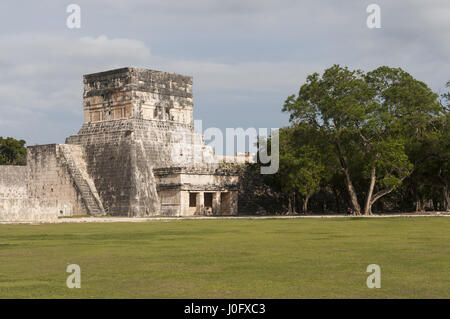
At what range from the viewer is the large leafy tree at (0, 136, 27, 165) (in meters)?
77.6

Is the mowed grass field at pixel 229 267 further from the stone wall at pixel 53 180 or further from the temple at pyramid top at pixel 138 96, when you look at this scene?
the temple at pyramid top at pixel 138 96

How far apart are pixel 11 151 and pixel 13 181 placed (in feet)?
80.9

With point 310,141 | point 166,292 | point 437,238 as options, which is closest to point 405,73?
point 310,141

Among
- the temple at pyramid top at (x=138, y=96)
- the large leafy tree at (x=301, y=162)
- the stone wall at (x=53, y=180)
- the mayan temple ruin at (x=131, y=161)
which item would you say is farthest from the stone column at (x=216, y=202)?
the stone wall at (x=53, y=180)

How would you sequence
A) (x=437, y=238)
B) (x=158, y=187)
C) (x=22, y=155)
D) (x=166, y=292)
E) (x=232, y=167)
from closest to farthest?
1. (x=166, y=292)
2. (x=437, y=238)
3. (x=158, y=187)
4. (x=232, y=167)
5. (x=22, y=155)

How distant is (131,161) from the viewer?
50.5 m

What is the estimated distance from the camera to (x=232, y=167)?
55.7 metres

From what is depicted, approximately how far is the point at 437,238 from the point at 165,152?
117 feet

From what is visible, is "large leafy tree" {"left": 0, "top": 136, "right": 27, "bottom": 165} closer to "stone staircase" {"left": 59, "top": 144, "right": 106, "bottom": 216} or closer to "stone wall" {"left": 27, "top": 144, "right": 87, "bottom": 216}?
"stone wall" {"left": 27, "top": 144, "right": 87, "bottom": 216}

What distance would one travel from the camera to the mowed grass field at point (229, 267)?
32.6 feet

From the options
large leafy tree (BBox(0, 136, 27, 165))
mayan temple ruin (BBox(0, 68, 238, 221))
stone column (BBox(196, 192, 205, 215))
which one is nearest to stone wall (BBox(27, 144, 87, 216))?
mayan temple ruin (BBox(0, 68, 238, 221))

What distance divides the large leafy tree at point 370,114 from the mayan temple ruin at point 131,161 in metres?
10.3
